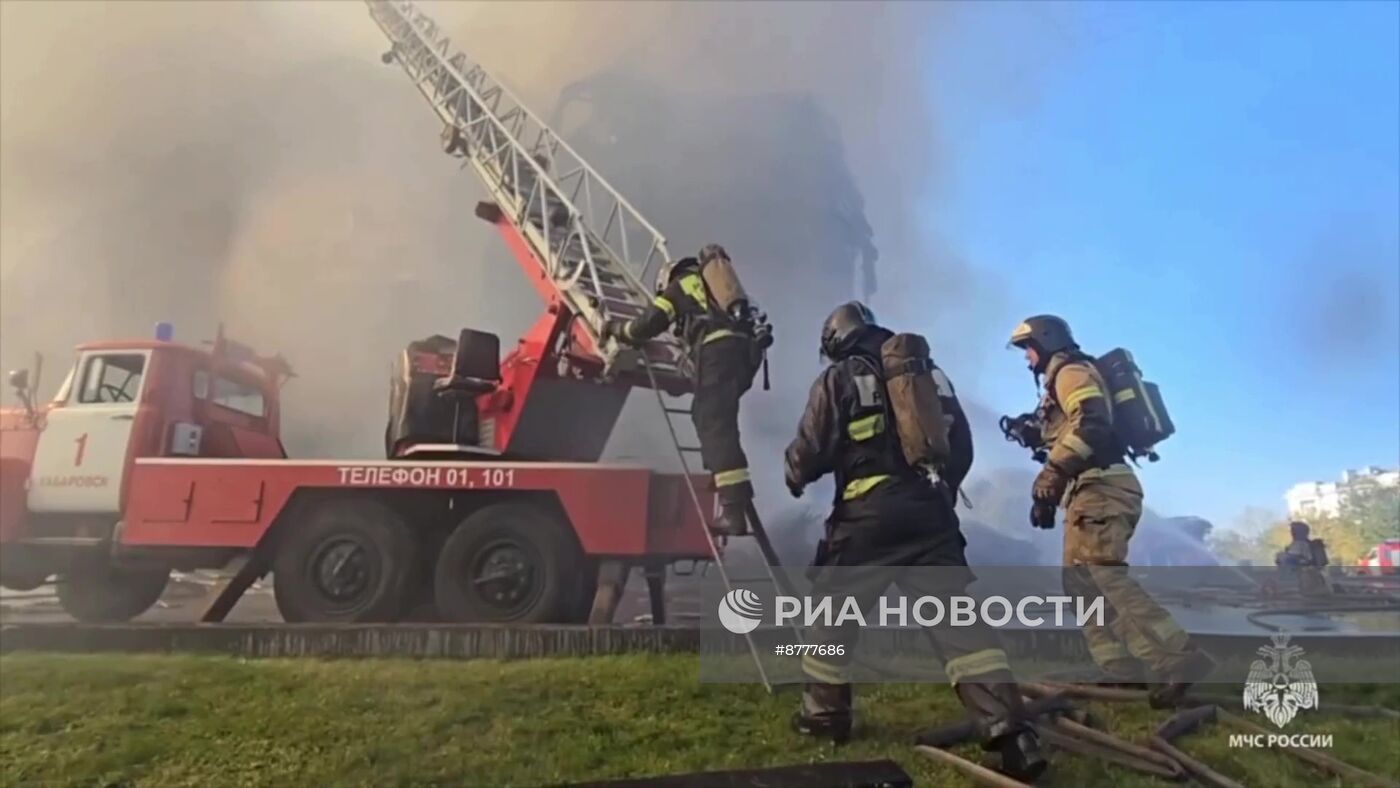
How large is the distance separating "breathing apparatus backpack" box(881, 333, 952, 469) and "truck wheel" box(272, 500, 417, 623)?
2.12m

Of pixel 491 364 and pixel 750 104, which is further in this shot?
pixel 750 104

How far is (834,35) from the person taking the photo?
394 centimetres

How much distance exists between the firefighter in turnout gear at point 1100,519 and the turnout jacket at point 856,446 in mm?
554

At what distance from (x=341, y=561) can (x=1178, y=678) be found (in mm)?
3216

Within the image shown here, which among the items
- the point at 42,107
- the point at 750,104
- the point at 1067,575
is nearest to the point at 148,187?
the point at 42,107

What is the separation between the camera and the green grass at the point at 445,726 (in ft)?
7.47

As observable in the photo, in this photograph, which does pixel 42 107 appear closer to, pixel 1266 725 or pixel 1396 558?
pixel 1266 725

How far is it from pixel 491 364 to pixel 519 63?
1511 mm

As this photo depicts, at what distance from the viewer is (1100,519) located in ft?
9.71

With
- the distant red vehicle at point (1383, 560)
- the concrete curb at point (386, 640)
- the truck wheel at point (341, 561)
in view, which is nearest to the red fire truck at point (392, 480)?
the truck wheel at point (341, 561)

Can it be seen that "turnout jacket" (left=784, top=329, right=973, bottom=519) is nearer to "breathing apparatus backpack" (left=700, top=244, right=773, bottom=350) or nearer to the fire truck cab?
"breathing apparatus backpack" (left=700, top=244, right=773, bottom=350)

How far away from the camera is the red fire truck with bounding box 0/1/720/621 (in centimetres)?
341

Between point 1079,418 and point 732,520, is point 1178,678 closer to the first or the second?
point 1079,418

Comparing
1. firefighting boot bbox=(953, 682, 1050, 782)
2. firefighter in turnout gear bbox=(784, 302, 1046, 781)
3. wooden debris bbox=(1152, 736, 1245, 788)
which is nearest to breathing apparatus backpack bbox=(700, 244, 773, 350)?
firefighter in turnout gear bbox=(784, 302, 1046, 781)
